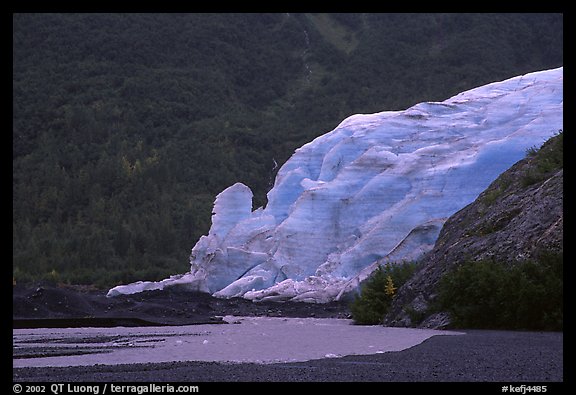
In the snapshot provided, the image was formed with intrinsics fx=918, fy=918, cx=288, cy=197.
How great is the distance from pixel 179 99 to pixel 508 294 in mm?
75623

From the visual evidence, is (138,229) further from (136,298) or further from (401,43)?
(401,43)

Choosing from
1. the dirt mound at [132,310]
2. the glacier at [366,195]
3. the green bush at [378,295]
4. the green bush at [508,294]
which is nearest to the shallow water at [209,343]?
the green bush at [378,295]

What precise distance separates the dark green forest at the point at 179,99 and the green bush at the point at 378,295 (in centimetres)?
2884

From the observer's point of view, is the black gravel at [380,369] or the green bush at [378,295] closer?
the black gravel at [380,369]

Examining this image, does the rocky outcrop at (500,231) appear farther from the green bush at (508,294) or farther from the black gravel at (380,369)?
the black gravel at (380,369)

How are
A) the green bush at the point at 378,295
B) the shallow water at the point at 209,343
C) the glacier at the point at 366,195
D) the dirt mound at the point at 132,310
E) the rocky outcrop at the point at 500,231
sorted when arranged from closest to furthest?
the shallow water at the point at 209,343, the rocky outcrop at the point at 500,231, the green bush at the point at 378,295, the dirt mound at the point at 132,310, the glacier at the point at 366,195

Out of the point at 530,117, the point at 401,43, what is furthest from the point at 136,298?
the point at 401,43

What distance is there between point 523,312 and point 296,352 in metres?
5.22

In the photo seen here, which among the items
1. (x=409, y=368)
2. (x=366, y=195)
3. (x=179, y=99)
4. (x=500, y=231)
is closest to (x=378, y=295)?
(x=500, y=231)

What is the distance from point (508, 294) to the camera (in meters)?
17.3

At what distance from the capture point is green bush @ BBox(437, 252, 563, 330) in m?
16.8

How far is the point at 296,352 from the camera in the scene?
14234 millimetres

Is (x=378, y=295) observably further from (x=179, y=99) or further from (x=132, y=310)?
(x=179, y=99)

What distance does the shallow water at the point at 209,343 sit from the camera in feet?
44.0
